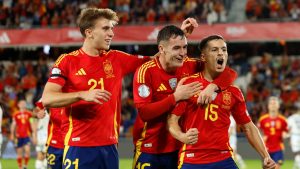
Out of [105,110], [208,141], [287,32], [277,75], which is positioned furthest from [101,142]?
[277,75]

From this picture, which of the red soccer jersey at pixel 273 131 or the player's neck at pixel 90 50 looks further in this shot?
the red soccer jersey at pixel 273 131

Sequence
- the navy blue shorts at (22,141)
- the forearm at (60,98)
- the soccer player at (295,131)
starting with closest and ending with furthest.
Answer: the forearm at (60,98)
the soccer player at (295,131)
the navy blue shorts at (22,141)

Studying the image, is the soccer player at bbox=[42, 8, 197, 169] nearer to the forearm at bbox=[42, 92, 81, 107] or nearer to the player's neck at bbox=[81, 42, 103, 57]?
the player's neck at bbox=[81, 42, 103, 57]

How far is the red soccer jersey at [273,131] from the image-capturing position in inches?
604

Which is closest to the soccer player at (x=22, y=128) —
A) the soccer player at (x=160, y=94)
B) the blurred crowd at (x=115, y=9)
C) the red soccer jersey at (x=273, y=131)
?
the red soccer jersey at (x=273, y=131)

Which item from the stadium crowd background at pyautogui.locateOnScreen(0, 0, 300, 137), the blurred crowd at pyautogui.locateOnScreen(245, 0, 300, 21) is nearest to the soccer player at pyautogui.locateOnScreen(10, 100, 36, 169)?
the stadium crowd background at pyautogui.locateOnScreen(0, 0, 300, 137)

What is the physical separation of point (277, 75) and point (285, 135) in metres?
10.9

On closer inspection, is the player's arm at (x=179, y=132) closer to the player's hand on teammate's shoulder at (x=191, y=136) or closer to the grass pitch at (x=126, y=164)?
the player's hand on teammate's shoulder at (x=191, y=136)

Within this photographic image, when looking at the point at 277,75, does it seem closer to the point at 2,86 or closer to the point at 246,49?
the point at 246,49

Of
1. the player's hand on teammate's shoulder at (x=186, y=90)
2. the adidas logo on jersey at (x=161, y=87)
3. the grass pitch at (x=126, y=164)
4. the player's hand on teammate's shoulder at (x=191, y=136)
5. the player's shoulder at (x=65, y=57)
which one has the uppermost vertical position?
the player's shoulder at (x=65, y=57)

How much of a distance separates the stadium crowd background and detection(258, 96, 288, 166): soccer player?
815cm

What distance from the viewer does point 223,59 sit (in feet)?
22.1

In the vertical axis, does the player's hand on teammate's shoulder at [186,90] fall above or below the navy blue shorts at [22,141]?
above

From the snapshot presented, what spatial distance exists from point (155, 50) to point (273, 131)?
11444 millimetres
